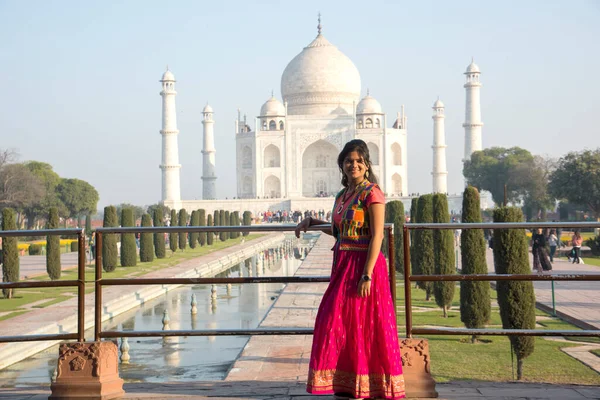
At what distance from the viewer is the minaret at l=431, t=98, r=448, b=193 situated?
4234cm

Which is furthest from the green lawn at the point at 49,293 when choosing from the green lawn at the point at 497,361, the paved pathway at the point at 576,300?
the paved pathway at the point at 576,300

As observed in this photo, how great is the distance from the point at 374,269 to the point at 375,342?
0.24 m

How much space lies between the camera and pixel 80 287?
3.08 meters

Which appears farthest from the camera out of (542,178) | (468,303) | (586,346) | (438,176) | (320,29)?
(320,29)

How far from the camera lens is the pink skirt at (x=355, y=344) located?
2.60 meters

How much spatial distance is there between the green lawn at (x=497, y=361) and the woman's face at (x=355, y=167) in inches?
82.4

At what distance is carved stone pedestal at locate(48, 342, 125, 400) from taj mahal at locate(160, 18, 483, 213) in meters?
36.0

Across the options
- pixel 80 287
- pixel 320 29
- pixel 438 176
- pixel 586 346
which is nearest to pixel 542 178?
pixel 438 176

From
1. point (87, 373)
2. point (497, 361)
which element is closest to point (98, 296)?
point (87, 373)

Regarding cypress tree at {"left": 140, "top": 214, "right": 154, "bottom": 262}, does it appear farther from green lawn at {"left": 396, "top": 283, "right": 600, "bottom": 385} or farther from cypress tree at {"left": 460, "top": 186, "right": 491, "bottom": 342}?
cypress tree at {"left": 460, "top": 186, "right": 491, "bottom": 342}

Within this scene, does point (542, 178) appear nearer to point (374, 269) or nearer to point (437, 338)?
point (437, 338)

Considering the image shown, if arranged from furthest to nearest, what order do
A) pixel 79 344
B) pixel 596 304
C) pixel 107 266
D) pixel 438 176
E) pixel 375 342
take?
pixel 438 176
pixel 107 266
pixel 596 304
pixel 79 344
pixel 375 342

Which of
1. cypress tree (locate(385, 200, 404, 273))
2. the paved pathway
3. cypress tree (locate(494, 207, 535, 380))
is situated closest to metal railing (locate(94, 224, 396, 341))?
cypress tree (locate(494, 207, 535, 380))

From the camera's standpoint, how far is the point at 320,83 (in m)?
42.8
